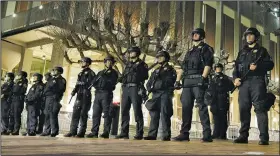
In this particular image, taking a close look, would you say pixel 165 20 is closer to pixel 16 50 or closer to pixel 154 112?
pixel 154 112

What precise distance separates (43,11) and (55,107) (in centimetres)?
828

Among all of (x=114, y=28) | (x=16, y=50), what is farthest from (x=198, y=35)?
(x=16, y=50)

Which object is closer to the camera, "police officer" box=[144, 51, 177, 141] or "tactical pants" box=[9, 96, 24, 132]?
"police officer" box=[144, 51, 177, 141]

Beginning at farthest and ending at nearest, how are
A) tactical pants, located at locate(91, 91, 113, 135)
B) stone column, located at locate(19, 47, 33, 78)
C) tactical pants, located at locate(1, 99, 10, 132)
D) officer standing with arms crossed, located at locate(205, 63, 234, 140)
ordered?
1. stone column, located at locate(19, 47, 33, 78)
2. tactical pants, located at locate(1, 99, 10, 132)
3. officer standing with arms crossed, located at locate(205, 63, 234, 140)
4. tactical pants, located at locate(91, 91, 113, 135)

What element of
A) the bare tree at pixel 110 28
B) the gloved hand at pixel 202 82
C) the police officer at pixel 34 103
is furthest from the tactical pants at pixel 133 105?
the bare tree at pixel 110 28

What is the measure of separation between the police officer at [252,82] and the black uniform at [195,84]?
0.51 metres

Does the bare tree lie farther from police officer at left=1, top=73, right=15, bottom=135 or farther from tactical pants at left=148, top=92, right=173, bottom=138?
tactical pants at left=148, top=92, right=173, bottom=138

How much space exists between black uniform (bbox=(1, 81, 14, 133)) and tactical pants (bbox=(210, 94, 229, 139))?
5.45 meters

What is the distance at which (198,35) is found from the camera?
536cm

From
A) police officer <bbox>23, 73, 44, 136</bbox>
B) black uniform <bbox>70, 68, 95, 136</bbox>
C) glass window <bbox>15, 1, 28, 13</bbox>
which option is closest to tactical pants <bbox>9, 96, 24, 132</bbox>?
police officer <bbox>23, 73, 44, 136</bbox>

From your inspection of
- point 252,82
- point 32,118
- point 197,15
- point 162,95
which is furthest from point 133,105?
point 197,15

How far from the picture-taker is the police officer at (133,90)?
20.0 feet

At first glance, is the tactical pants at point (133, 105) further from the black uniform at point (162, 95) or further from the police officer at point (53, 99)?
the police officer at point (53, 99)

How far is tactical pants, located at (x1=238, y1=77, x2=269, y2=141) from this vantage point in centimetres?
475
